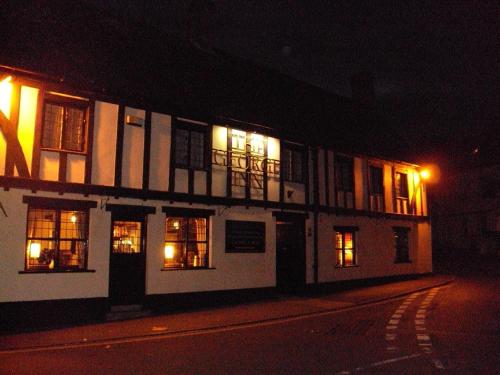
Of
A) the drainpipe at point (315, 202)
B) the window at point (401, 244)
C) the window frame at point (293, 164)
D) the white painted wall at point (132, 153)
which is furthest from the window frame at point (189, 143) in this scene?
the window at point (401, 244)

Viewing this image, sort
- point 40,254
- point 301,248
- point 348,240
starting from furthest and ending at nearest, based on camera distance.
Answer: point 348,240 → point 301,248 → point 40,254

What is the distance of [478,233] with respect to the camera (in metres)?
41.1

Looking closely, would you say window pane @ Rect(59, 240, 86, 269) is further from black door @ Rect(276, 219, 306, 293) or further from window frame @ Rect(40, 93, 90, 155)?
black door @ Rect(276, 219, 306, 293)

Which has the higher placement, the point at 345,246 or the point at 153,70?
the point at 153,70

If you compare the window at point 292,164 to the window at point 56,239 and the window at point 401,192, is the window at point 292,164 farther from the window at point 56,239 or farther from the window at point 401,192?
the window at point 56,239

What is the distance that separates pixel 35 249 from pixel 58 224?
2.82ft

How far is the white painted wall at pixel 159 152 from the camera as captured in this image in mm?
14453

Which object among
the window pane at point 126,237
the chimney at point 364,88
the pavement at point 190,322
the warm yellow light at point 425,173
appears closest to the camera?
the pavement at point 190,322

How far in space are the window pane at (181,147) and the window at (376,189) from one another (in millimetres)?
10750

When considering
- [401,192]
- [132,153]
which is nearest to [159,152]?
[132,153]

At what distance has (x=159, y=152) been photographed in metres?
14.6

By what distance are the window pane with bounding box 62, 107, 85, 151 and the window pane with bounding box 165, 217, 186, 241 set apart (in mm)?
3660

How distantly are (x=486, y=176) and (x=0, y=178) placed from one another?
40.4m

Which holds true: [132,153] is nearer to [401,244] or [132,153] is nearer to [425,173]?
[401,244]
